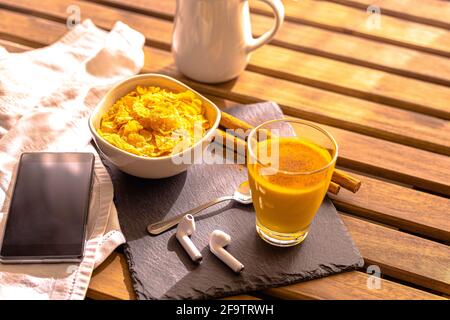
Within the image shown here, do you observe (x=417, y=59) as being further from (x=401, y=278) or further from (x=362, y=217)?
(x=401, y=278)

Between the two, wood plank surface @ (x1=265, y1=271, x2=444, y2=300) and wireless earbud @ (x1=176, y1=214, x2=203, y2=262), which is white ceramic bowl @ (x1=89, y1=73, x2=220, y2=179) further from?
wood plank surface @ (x1=265, y1=271, x2=444, y2=300)

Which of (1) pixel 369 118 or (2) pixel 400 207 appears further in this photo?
(1) pixel 369 118

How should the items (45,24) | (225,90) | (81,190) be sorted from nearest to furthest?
1. (81,190)
2. (225,90)
3. (45,24)

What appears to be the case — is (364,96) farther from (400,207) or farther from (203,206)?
(203,206)

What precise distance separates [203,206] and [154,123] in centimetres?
15

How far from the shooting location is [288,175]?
88cm

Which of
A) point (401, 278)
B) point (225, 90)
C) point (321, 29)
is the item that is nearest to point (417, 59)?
point (321, 29)

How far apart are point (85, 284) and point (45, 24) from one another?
27.4 inches

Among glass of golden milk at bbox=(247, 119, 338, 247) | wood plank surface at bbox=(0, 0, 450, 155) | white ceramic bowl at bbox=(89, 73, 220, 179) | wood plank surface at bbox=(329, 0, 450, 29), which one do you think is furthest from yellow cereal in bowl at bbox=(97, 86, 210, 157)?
wood plank surface at bbox=(329, 0, 450, 29)

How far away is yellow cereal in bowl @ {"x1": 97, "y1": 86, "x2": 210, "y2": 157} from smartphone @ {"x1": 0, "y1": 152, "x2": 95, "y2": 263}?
7 centimetres

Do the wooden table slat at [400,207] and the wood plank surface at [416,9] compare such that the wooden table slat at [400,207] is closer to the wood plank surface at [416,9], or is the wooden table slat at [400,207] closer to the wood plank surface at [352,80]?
the wood plank surface at [352,80]

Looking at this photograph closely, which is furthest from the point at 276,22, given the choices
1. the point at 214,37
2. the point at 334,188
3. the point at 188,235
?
the point at 188,235

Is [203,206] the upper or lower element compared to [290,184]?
lower

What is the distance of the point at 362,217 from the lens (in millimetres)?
1034
